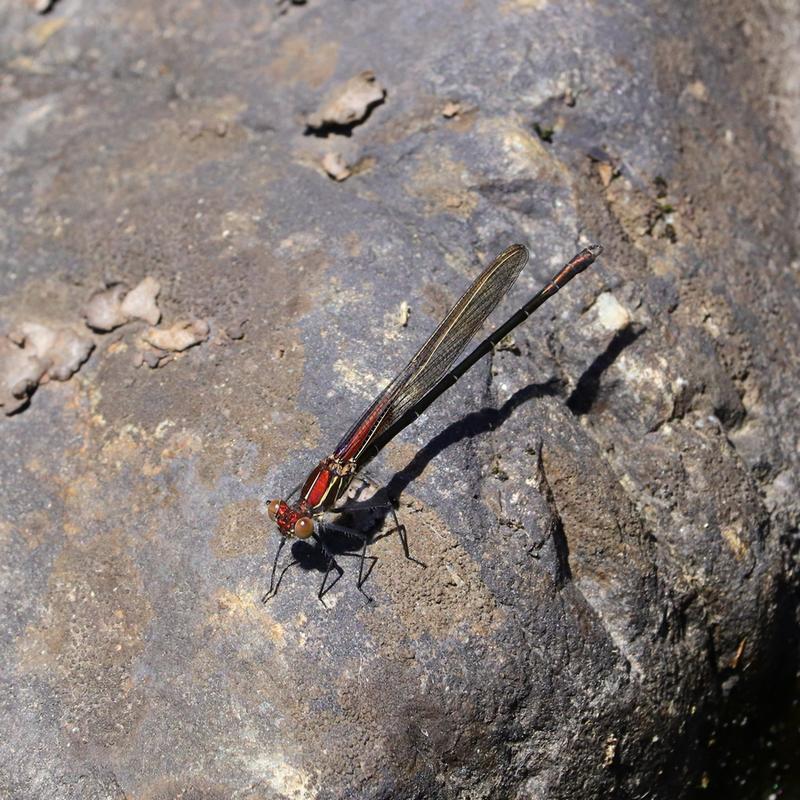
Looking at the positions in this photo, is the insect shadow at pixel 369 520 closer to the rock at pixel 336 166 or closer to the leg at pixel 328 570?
the leg at pixel 328 570

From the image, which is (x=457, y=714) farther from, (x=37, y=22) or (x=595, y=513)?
(x=37, y=22)

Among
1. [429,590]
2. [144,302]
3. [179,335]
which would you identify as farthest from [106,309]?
[429,590]

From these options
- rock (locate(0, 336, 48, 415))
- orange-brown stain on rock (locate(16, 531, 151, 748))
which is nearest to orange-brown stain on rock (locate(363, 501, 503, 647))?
orange-brown stain on rock (locate(16, 531, 151, 748))

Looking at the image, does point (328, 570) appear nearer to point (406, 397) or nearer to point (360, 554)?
point (360, 554)

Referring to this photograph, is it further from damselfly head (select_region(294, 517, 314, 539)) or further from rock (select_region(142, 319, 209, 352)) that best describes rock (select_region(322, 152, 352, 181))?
damselfly head (select_region(294, 517, 314, 539))

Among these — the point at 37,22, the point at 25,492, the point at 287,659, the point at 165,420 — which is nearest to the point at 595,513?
the point at 287,659
